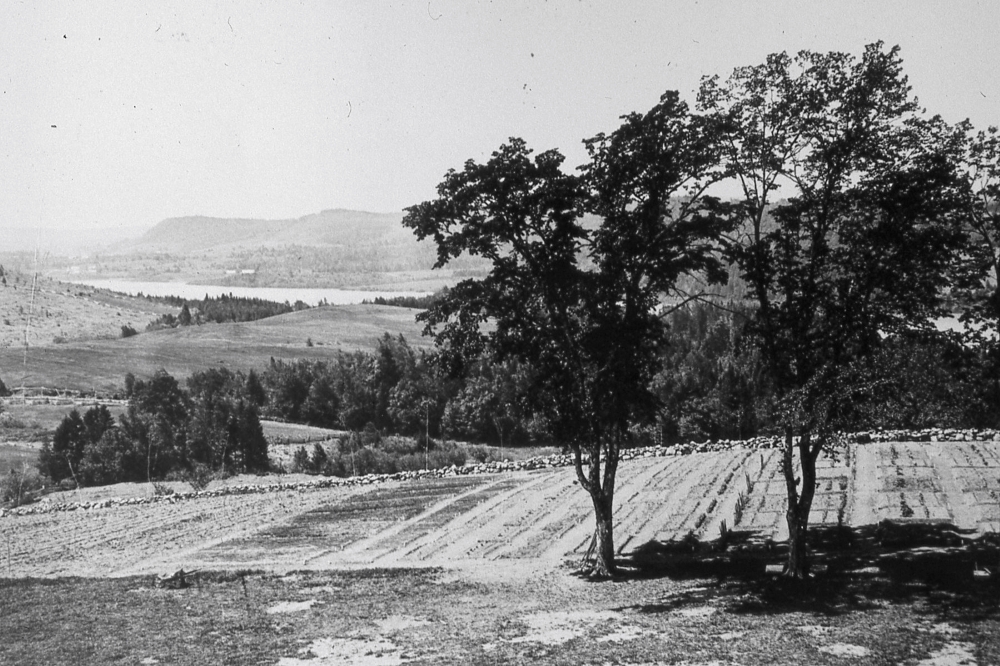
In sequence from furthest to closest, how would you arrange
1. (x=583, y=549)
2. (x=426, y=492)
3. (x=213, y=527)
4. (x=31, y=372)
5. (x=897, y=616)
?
(x=31, y=372) < (x=426, y=492) < (x=213, y=527) < (x=583, y=549) < (x=897, y=616)

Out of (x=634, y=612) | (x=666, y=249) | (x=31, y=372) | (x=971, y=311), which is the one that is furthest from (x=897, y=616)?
(x=31, y=372)

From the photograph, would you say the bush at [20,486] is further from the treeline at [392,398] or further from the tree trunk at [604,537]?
the tree trunk at [604,537]

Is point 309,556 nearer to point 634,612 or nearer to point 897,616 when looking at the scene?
point 634,612

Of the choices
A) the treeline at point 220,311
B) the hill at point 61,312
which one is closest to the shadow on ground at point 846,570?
the hill at point 61,312

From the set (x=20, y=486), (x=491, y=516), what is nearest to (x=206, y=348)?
(x=20, y=486)

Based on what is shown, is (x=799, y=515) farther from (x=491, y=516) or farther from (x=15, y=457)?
(x=15, y=457)

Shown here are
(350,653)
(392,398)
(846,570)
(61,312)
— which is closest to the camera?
(350,653)

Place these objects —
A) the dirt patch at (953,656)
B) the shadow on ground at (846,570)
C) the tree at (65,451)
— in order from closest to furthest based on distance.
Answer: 1. the dirt patch at (953,656)
2. the shadow on ground at (846,570)
3. the tree at (65,451)
